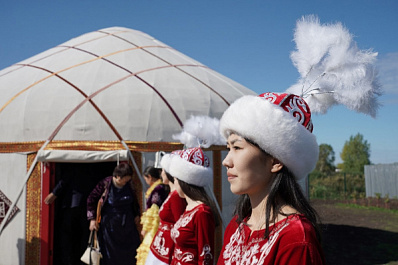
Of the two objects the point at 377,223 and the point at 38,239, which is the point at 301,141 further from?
the point at 377,223

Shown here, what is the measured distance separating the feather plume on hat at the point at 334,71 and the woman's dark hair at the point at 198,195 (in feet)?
3.22

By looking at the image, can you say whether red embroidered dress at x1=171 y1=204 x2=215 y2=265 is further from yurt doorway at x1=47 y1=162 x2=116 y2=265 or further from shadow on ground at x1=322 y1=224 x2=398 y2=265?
shadow on ground at x1=322 y1=224 x2=398 y2=265

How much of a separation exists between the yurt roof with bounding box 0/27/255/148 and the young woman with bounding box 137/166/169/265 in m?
1.30

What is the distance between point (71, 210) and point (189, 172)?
336 cm

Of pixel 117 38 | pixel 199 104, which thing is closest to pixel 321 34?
pixel 199 104

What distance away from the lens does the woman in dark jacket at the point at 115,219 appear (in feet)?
15.0

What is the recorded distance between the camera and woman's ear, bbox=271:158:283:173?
136 cm

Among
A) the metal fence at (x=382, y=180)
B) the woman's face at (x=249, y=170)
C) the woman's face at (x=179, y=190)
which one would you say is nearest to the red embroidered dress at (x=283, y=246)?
the woman's face at (x=249, y=170)

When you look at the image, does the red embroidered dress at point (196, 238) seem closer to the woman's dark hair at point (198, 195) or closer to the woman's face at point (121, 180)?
the woman's dark hair at point (198, 195)

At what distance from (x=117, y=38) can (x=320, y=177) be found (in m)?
15.5

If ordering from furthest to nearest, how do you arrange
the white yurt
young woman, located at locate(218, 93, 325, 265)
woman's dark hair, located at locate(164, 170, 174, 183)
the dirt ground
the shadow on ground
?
the dirt ground < the shadow on ground < the white yurt < woman's dark hair, located at locate(164, 170, 174, 183) < young woman, located at locate(218, 93, 325, 265)

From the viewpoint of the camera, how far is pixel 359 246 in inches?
318

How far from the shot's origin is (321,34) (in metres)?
1.95

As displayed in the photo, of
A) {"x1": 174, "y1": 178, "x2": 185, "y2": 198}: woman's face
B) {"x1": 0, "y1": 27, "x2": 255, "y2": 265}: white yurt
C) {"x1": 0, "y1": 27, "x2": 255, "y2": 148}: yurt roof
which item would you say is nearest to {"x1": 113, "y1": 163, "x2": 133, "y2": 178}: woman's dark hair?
{"x1": 0, "y1": 27, "x2": 255, "y2": 265}: white yurt
